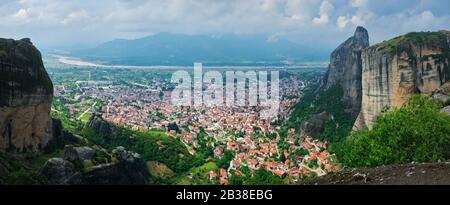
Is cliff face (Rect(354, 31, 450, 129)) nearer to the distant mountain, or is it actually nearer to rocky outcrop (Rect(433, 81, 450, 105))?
rocky outcrop (Rect(433, 81, 450, 105))

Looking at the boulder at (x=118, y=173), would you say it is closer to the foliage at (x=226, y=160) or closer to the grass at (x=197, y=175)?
the grass at (x=197, y=175)

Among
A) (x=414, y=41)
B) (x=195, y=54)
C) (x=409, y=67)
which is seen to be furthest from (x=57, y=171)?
(x=195, y=54)

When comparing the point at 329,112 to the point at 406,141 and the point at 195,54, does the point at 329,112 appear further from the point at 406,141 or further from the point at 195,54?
the point at 195,54

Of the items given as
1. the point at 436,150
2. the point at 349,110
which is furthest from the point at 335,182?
the point at 349,110

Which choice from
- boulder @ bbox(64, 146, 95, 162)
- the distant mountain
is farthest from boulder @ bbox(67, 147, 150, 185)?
the distant mountain

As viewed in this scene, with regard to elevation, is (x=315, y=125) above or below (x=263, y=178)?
above

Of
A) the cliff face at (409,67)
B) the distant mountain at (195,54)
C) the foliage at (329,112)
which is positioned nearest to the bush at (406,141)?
the cliff face at (409,67)

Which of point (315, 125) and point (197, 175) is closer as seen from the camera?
point (197, 175)

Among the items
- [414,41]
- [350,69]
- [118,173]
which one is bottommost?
[118,173]
